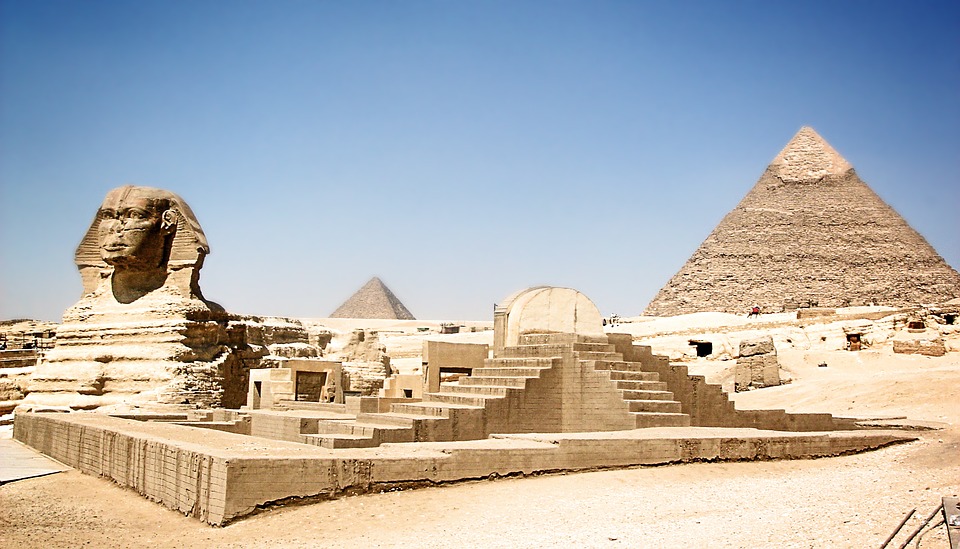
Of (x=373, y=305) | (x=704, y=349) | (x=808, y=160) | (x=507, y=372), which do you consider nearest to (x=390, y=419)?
(x=507, y=372)

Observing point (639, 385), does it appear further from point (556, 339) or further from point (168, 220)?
point (168, 220)

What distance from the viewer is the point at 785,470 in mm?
9875

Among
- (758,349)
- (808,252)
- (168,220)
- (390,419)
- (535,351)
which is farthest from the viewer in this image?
(808,252)

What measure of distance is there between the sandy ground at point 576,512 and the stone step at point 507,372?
2.33 metres

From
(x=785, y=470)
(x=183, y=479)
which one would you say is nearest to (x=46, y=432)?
(x=183, y=479)

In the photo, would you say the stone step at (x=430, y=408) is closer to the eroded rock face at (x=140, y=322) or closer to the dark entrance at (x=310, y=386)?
the eroded rock face at (x=140, y=322)

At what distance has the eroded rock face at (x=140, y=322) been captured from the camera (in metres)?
15.0

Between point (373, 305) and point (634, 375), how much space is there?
87986mm

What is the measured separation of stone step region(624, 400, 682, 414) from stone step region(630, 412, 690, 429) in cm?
10

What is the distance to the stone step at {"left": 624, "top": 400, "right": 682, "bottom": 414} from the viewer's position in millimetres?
11231

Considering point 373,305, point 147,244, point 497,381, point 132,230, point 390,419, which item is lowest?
point 390,419

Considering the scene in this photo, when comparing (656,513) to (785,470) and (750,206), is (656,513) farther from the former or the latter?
(750,206)

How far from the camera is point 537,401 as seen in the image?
11344 mm

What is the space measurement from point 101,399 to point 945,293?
111 meters
